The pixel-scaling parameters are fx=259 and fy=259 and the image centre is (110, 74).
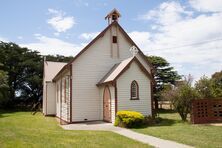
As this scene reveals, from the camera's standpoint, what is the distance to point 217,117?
1997cm

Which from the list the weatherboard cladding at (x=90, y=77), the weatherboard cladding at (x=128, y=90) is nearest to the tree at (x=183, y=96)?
the weatherboard cladding at (x=128, y=90)

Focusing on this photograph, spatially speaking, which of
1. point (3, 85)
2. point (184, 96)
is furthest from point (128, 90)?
point (3, 85)

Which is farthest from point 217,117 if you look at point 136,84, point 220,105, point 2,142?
point 2,142

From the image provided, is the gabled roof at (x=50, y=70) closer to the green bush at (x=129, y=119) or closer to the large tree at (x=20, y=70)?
the large tree at (x=20, y=70)

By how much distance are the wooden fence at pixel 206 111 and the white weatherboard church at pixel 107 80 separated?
3.81 m

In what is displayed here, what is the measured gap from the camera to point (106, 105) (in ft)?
72.0

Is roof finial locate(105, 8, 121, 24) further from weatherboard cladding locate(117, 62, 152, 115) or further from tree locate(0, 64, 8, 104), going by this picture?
tree locate(0, 64, 8, 104)

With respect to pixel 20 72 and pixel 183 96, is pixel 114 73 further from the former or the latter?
pixel 20 72

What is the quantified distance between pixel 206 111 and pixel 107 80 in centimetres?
804

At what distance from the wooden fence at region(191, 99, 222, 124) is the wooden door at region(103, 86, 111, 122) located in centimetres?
649

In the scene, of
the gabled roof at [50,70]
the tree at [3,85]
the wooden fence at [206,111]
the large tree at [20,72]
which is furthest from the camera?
the large tree at [20,72]

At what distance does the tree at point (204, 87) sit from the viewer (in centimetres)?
2108

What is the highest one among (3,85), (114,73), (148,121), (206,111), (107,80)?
(114,73)

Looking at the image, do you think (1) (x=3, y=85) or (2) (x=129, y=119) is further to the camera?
(1) (x=3, y=85)
